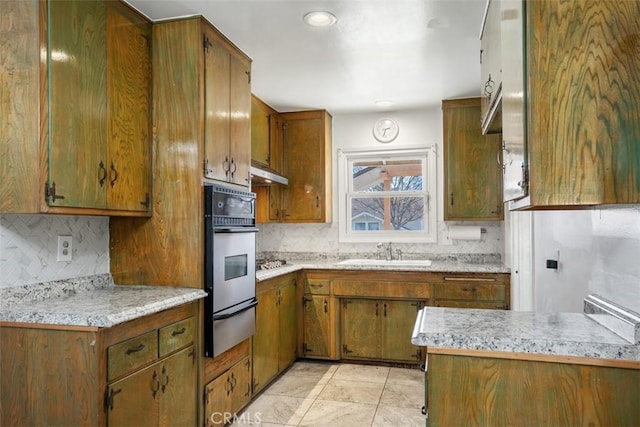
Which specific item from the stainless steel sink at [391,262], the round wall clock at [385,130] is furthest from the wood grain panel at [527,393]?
the round wall clock at [385,130]

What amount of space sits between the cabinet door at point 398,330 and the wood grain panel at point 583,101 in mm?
2682

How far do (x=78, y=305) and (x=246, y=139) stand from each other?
158cm

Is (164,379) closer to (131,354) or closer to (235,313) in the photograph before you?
(131,354)

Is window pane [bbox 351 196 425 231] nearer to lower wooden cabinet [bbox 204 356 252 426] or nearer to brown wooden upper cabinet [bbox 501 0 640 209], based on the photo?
lower wooden cabinet [bbox 204 356 252 426]

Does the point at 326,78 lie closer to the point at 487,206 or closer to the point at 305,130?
the point at 305,130

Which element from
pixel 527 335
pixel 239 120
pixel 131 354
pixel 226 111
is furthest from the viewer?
pixel 239 120

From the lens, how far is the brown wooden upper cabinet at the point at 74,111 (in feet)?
6.10

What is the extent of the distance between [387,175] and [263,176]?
156 cm

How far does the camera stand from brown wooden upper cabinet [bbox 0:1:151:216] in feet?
6.10

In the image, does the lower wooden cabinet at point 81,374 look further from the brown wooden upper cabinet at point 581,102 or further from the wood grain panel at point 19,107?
the brown wooden upper cabinet at point 581,102

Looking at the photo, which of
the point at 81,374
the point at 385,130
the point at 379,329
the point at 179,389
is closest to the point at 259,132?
the point at 385,130

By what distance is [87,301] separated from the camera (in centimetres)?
210

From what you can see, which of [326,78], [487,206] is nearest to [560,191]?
[326,78]

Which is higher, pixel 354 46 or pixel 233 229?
pixel 354 46
